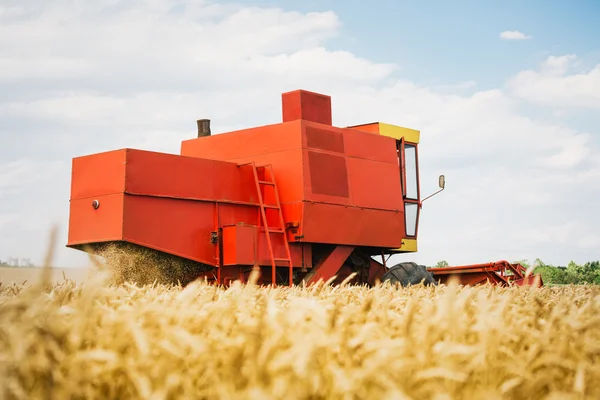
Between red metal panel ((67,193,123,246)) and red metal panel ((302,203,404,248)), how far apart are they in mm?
3039

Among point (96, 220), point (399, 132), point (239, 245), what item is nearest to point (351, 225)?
point (239, 245)

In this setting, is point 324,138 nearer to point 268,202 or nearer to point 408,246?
point 268,202

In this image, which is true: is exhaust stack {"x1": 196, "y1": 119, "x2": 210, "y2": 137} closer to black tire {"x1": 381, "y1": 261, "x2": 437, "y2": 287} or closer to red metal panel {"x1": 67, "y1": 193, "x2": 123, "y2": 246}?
red metal panel {"x1": 67, "y1": 193, "x2": 123, "y2": 246}

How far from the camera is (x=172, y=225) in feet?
34.8

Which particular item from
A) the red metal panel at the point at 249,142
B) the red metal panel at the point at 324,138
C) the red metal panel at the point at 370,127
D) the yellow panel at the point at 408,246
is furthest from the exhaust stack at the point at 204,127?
the yellow panel at the point at 408,246

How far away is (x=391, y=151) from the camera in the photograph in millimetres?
13984

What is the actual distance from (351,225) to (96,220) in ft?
14.6

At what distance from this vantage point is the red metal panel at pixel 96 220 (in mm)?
10117

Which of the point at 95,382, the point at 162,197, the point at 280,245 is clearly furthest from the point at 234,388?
the point at 280,245

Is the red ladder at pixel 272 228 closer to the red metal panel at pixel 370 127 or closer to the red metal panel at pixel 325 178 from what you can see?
the red metal panel at pixel 325 178

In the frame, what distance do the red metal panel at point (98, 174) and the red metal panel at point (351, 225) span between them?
305cm

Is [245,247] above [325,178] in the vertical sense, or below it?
below

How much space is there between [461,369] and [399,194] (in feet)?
38.3

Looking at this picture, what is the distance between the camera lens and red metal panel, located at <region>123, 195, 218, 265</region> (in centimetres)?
1020
